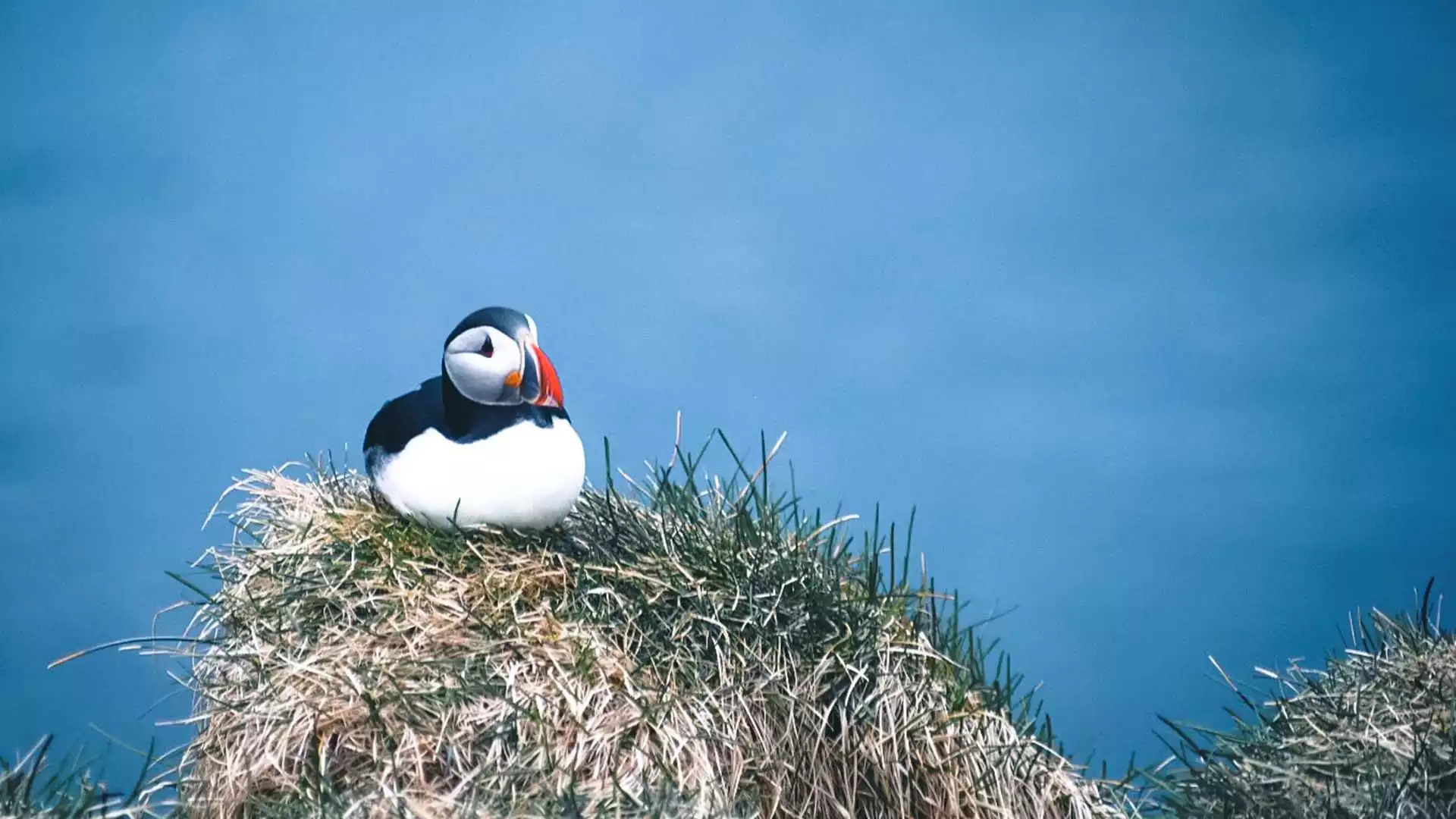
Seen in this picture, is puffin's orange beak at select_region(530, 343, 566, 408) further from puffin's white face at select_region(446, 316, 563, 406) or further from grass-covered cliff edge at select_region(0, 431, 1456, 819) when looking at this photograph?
grass-covered cliff edge at select_region(0, 431, 1456, 819)

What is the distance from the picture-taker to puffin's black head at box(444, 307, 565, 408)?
220 centimetres

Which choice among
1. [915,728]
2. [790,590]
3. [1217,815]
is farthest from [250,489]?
[1217,815]

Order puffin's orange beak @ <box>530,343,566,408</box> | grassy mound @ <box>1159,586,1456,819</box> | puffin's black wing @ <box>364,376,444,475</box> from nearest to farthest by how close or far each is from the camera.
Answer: grassy mound @ <box>1159,586,1456,819</box> → puffin's orange beak @ <box>530,343,566,408</box> → puffin's black wing @ <box>364,376,444,475</box>

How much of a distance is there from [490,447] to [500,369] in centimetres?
15

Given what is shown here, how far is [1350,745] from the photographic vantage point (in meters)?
1.82

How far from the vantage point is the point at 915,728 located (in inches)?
85.0

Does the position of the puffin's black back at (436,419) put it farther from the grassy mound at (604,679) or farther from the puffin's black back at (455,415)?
the grassy mound at (604,679)

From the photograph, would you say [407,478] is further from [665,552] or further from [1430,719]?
[1430,719]

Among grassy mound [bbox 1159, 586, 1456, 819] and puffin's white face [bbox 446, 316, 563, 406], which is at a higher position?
puffin's white face [bbox 446, 316, 563, 406]

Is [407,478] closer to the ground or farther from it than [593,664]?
farther from it

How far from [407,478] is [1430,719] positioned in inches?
67.8

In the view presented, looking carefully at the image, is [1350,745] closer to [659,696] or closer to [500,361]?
[659,696]

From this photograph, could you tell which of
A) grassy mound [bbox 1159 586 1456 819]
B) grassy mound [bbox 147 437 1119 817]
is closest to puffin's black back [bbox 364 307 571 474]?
grassy mound [bbox 147 437 1119 817]

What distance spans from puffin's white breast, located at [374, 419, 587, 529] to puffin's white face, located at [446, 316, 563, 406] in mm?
82
